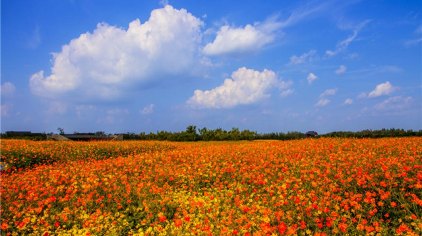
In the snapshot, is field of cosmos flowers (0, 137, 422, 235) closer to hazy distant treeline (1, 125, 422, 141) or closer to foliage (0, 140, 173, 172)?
foliage (0, 140, 173, 172)

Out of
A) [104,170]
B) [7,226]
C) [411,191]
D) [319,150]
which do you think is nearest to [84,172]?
[104,170]

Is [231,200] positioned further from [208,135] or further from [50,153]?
[208,135]

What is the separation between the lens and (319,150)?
50.5 feet

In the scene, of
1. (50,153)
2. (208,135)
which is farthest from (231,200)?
(208,135)

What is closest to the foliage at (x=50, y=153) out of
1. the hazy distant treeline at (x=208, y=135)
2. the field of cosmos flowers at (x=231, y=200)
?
the field of cosmos flowers at (x=231, y=200)

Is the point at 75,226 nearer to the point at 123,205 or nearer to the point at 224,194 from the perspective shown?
the point at 123,205

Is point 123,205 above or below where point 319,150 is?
below

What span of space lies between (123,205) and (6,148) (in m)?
13.7

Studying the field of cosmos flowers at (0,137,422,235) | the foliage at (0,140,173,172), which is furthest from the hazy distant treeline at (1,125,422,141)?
the field of cosmos flowers at (0,137,422,235)

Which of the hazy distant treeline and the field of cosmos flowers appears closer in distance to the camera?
the field of cosmos flowers

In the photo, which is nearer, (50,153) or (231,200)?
(231,200)

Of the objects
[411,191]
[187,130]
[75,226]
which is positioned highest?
[187,130]

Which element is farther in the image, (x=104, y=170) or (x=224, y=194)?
(x=104, y=170)

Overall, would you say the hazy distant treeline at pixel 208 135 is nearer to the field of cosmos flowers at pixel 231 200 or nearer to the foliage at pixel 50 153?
the foliage at pixel 50 153
